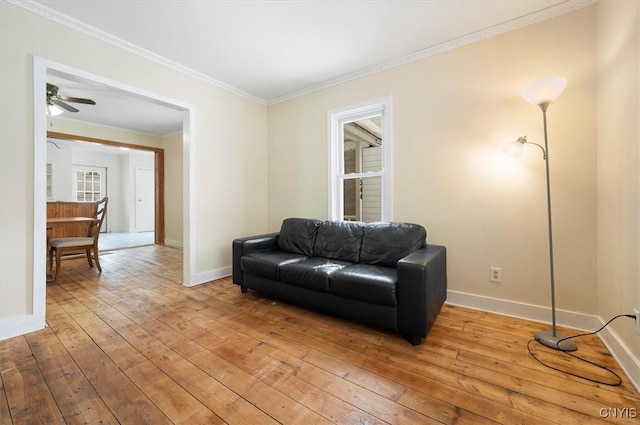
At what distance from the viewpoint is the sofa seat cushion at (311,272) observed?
2.18 meters

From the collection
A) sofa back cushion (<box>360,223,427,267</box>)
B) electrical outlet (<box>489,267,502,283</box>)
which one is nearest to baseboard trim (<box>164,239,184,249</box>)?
sofa back cushion (<box>360,223,427,267</box>)

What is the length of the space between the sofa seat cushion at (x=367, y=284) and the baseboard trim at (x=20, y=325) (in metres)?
2.37

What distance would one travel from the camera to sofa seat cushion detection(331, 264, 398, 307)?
1.84 m

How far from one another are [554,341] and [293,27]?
3245mm

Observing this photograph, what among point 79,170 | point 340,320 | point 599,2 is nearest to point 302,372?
point 340,320

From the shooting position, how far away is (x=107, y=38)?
2.40m

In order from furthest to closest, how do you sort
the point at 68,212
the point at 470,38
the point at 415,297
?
1. the point at 68,212
2. the point at 470,38
3. the point at 415,297

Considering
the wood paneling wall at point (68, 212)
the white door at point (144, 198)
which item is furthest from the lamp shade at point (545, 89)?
the white door at point (144, 198)

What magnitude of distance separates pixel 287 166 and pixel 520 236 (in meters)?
2.91

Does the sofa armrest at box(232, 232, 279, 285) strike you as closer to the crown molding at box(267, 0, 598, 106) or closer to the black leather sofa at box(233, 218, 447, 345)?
the black leather sofa at box(233, 218, 447, 345)

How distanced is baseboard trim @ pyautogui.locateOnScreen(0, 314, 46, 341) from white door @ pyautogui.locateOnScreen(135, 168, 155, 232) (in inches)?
286

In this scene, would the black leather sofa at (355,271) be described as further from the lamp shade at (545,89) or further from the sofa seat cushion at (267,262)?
the lamp shade at (545,89)

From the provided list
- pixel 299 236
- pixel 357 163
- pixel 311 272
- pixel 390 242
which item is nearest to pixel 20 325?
pixel 311 272

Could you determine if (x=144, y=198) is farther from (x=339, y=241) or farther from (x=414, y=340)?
(x=414, y=340)
